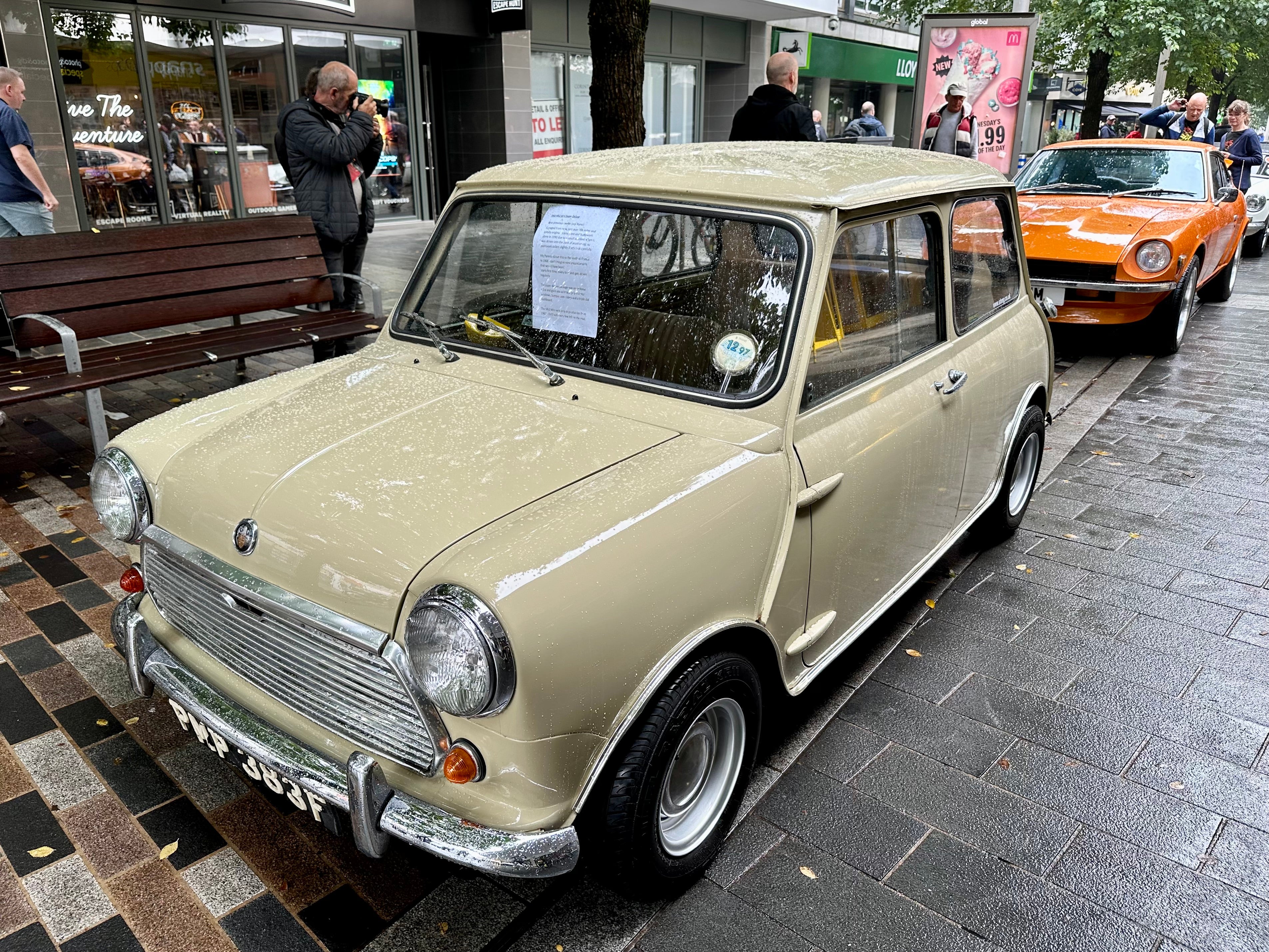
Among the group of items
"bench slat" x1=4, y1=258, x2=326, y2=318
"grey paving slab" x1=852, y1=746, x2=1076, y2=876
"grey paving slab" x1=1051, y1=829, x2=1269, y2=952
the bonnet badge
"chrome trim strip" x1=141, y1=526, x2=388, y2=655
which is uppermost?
"bench slat" x1=4, y1=258, x2=326, y2=318

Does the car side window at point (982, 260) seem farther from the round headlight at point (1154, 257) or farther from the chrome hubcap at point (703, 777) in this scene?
the round headlight at point (1154, 257)

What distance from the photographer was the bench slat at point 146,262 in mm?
5227

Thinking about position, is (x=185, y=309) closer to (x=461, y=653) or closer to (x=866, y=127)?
(x=461, y=653)

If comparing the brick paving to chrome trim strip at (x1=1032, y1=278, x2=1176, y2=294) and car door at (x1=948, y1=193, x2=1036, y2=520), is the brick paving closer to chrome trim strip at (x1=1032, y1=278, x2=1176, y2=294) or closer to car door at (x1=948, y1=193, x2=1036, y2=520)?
car door at (x1=948, y1=193, x2=1036, y2=520)

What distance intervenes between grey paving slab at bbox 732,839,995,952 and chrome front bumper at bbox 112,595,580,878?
75 centimetres

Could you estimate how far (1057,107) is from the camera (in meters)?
47.0

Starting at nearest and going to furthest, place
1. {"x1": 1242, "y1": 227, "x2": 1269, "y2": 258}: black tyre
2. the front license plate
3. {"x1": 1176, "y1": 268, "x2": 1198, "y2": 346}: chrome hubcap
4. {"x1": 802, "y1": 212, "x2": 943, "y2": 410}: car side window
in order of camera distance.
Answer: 1. the front license plate
2. {"x1": 802, "y1": 212, "x2": 943, "y2": 410}: car side window
3. {"x1": 1176, "y1": 268, "x2": 1198, "y2": 346}: chrome hubcap
4. {"x1": 1242, "y1": 227, "x2": 1269, "y2": 258}: black tyre

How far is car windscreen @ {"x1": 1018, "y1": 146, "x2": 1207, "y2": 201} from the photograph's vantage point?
879 centimetres

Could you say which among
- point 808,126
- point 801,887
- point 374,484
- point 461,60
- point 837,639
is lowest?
point 801,887

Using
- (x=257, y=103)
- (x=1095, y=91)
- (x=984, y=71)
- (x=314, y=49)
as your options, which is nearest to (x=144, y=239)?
(x=257, y=103)

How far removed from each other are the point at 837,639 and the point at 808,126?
5009mm

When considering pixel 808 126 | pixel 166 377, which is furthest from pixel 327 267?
pixel 808 126

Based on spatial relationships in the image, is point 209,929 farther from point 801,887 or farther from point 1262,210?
point 1262,210

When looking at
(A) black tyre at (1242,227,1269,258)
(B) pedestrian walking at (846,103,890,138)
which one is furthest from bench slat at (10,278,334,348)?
(A) black tyre at (1242,227,1269,258)
